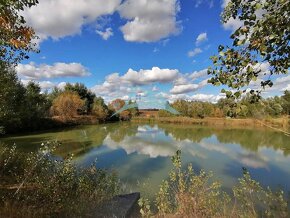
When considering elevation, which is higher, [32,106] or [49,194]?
[32,106]

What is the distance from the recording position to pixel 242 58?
2008 mm

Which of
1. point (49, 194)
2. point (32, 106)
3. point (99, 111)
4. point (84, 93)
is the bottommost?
point (49, 194)

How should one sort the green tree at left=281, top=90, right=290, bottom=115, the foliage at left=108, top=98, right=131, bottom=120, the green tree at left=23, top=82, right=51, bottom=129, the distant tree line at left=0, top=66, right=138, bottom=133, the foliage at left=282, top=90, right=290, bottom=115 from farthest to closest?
the foliage at left=108, top=98, right=131, bottom=120 < the green tree at left=23, top=82, right=51, bottom=129 < the distant tree line at left=0, top=66, right=138, bottom=133 < the green tree at left=281, top=90, right=290, bottom=115 < the foliage at left=282, top=90, right=290, bottom=115

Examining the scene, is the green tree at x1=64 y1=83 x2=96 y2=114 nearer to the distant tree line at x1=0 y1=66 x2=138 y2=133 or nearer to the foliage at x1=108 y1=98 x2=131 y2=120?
the distant tree line at x1=0 y1=66 x2=138 y2=133

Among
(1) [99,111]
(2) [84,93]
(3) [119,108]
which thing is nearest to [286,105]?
(1) [99,111]

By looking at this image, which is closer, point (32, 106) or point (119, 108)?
point (32, 106)

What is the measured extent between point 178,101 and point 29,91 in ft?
146

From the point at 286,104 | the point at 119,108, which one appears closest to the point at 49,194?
the point at 286,104

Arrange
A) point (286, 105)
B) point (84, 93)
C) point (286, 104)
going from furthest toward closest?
point (84, 93), point (286, 105), point (286, 104)

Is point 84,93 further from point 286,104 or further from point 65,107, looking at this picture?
point 286,104

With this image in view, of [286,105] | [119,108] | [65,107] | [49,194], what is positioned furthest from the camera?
[119,108]

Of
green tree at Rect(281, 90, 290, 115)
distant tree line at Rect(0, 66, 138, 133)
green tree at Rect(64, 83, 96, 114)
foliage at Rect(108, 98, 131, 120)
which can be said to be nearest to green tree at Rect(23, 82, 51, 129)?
distant tree line at Rect(0, 66, 138, 133)

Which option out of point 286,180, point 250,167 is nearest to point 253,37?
point 286,180

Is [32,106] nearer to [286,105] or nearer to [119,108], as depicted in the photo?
[286,105]
